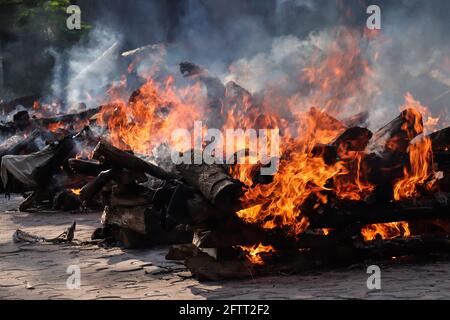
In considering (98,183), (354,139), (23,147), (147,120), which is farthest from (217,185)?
(23,147)

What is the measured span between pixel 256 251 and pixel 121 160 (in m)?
2.68

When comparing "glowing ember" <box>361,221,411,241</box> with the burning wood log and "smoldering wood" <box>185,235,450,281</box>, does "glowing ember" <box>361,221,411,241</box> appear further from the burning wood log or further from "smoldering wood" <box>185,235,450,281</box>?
the burning wood log

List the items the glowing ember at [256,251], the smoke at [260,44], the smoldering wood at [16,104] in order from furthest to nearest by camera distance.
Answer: the smoldering wood at [16,104] < the smoke at [260,44] < the glowing ember at [256,251]

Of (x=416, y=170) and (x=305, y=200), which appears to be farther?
(x=416, y=170)

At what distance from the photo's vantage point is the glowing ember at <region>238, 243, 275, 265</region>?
6977 millimetres

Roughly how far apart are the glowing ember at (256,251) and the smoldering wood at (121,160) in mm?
2390

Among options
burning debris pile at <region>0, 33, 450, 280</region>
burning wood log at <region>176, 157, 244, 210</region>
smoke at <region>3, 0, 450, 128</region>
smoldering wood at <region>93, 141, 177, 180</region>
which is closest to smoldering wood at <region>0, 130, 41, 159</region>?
smoke at <region>3, 0, 450, 128</region>

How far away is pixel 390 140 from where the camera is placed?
7500mm

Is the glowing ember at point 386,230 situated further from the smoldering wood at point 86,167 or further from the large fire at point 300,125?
the smoldering wood at point 86,167

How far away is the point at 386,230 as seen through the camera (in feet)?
25.9

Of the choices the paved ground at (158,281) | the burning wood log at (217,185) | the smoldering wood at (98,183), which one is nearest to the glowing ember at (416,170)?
the paved ground at (158,281)

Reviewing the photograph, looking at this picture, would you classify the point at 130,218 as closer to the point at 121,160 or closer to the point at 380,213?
the point at 121,160

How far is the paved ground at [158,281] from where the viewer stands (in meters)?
6.00
